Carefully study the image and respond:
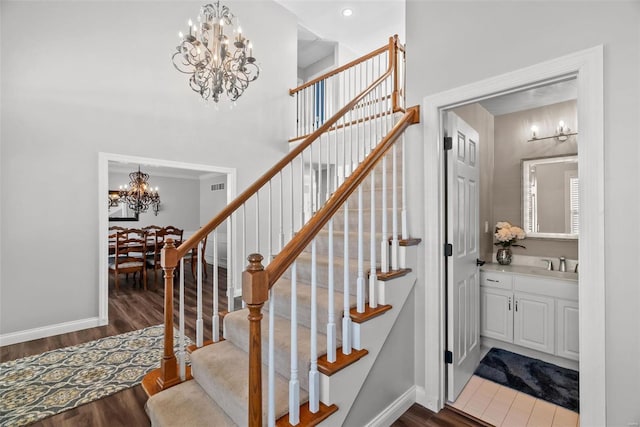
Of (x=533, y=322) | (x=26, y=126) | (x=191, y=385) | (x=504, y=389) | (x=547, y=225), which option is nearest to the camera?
(x=191, y=385)

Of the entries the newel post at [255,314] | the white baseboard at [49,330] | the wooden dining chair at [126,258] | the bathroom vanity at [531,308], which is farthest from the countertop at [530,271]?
the wooden dining chair at [126,258]

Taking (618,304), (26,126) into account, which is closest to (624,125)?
(618,304)

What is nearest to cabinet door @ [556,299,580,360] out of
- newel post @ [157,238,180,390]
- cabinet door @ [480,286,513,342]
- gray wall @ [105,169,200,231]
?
cabinet door @ [480,286,513,342]

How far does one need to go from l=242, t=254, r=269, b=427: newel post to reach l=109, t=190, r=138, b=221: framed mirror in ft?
27.6

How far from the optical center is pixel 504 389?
237 centimetres

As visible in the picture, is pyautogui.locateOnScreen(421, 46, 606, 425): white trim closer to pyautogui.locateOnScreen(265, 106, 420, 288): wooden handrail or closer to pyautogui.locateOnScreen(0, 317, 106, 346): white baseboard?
pyautogui.locateOnScreen(265, 106, 420, 288): wooden handrail

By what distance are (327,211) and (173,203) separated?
8366mm

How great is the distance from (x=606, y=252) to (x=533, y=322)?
5.64 ft

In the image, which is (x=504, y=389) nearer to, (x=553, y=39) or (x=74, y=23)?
(x=553, y=39)

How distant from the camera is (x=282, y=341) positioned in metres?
1.72

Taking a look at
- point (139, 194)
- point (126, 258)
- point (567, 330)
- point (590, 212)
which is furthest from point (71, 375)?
point (139, 194)

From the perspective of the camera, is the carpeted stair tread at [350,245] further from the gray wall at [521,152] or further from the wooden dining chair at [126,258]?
the wooden dining chair at [126,258]

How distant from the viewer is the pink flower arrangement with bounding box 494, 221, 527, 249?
3.20m

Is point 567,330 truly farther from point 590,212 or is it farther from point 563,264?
point 590,212
